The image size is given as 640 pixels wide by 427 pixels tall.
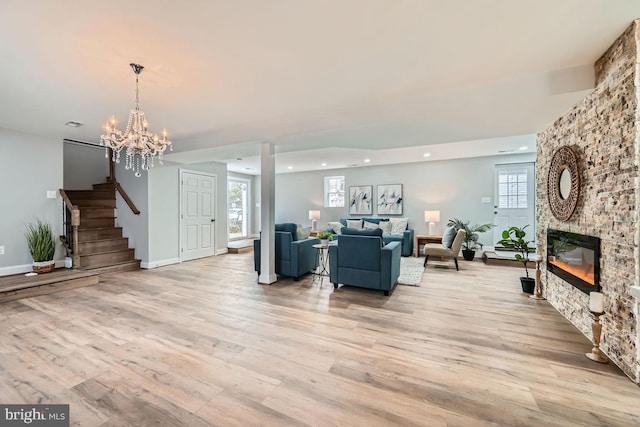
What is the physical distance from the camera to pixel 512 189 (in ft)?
21.3

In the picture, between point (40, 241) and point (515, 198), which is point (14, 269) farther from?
point (515, 198)

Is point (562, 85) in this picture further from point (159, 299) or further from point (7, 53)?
point (159, 299)

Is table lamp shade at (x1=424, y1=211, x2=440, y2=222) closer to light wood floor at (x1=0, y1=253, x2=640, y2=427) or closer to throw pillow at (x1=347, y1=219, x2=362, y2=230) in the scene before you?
throw pillow at (x1=347, y1=219, x2=362, y2=230)

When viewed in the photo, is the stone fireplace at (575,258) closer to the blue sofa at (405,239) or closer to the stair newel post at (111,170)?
the blue sofa at (405,239)

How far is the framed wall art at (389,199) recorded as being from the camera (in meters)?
7.68

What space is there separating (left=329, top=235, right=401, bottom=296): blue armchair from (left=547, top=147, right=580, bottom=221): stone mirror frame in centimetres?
193

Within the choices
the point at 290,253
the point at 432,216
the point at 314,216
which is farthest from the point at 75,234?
the point at 432,216

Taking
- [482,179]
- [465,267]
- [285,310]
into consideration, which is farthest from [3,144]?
[482,179]

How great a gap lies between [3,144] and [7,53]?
3.29 m

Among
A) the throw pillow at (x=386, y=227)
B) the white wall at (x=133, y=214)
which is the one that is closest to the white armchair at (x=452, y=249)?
the throw pillow at (x=386, y=227)

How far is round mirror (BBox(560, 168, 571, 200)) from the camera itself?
114 inches

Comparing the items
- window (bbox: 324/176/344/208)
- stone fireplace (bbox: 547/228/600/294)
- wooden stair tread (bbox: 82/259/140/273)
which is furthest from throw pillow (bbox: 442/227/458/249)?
wooden stair tread (bbox: 82/259/140/273)

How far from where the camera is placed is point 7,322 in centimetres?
293

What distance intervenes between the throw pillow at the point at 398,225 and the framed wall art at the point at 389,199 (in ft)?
1.04
